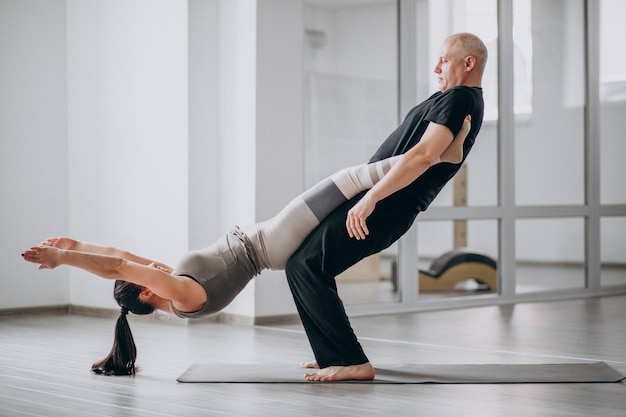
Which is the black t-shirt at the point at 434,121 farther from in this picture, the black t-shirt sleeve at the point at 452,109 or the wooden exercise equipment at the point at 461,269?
the wooden exercise equipment at the point at 461,269

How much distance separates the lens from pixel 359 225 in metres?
3.53

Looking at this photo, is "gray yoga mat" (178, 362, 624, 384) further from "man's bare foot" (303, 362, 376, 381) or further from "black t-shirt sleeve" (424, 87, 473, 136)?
"black t-shirt sleeve" (424, 87, 473, 136)

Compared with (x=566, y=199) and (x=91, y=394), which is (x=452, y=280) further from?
(x=91, y=394)

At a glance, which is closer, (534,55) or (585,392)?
(585,392)

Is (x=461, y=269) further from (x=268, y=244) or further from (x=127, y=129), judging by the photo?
(x=268, y=244)

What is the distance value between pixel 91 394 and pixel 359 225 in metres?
1.14

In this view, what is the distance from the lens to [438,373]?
149 inches

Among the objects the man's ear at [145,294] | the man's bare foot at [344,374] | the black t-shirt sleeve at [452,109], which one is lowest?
the man's bare foot at [344,374]

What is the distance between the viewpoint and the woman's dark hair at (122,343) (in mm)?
3707

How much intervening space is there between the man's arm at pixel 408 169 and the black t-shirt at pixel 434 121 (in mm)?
→ 53

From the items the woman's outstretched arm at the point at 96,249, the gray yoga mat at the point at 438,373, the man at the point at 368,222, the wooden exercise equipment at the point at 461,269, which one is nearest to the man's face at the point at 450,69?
the man at the point at 368,222

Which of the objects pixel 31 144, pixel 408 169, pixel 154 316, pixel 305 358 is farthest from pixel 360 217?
pixel 31 144

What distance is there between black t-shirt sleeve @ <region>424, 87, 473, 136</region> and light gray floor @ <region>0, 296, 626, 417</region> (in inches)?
38.4

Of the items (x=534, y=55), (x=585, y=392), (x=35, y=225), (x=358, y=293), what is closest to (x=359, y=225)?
(x=585, y=392)
